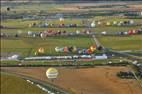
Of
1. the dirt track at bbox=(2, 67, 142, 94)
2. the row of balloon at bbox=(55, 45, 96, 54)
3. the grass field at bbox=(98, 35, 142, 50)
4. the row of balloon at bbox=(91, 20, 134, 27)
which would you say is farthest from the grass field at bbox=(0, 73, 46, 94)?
the row of balloon at bbox=(91, 20, 134, 27)

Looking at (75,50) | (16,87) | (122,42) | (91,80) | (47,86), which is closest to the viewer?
(16,87)

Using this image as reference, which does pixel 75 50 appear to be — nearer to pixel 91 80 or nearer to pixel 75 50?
pixel 75 50

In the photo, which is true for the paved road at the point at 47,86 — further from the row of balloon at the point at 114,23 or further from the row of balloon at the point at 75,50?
the row of balloon at the point at 114,23

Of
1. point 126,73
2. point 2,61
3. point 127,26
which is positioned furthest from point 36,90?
point 127,26

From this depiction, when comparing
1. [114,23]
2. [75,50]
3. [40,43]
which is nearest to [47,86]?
[75,50]

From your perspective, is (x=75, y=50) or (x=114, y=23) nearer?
(x=75, y=50)

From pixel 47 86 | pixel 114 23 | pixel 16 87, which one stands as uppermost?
pixel 114 23

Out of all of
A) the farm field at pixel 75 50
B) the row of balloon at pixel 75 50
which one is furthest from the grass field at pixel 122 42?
the row of balloon at pixel 75 50

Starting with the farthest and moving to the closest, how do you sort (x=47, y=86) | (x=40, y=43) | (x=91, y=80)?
(x=40, y=43)
(x=91, y=80)
(x=47, y=86)
